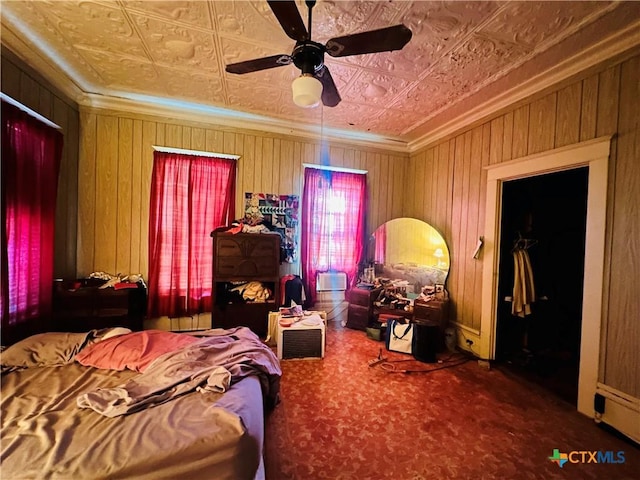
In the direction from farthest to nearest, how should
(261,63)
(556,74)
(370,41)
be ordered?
(556,74), (261,63), (370,41)

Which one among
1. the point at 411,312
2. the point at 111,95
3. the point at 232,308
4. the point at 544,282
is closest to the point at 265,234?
the point at 232,308

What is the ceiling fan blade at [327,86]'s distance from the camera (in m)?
1.73

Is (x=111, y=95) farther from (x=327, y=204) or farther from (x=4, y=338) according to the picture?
(x=327, y=204)

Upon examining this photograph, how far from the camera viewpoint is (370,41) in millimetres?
1432

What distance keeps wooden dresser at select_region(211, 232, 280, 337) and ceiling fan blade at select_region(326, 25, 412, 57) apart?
2.13 metres

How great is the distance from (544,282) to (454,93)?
2.29 meters

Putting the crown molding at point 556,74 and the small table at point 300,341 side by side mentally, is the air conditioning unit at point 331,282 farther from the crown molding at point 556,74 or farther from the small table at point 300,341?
the crown molding at point 556,74

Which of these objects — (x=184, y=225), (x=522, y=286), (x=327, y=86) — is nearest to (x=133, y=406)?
(x=327, y=86)

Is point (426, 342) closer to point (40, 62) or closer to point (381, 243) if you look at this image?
point (381, 243)

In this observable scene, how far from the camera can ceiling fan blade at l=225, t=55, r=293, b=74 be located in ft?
5.27

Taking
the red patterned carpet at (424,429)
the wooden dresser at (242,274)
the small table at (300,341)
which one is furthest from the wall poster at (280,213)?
the red patterned carpet at (424,429)

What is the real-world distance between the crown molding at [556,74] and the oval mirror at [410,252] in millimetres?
1331

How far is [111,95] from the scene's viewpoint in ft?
9.84

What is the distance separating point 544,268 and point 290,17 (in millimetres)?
3424
